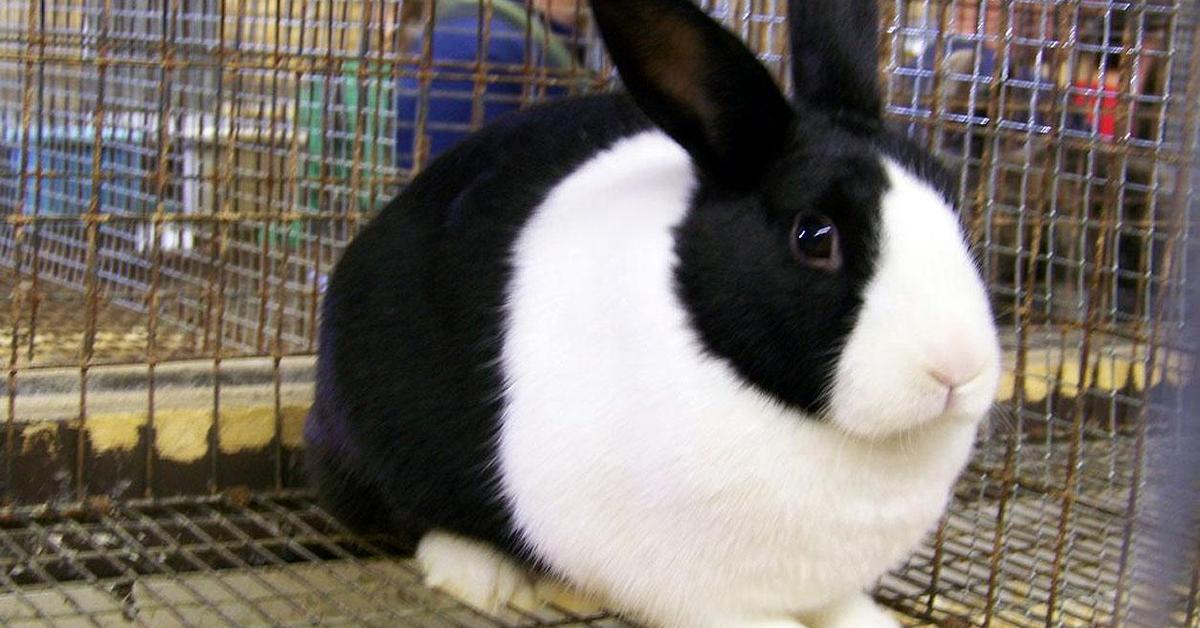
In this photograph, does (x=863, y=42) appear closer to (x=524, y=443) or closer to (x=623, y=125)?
(x=623, y=125)

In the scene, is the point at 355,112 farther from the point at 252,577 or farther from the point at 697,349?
the point at 697,349

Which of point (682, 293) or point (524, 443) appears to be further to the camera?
point (524, 443)

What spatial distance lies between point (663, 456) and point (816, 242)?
191mm

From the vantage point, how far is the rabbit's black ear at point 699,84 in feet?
3.28

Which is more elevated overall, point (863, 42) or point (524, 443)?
point (863, 42)

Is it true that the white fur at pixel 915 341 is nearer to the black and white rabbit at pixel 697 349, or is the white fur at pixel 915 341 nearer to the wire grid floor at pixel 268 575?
the black and white rabbit at pixel 697 349

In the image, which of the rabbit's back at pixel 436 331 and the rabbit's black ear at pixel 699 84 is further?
the rabbit's back at pixel 436 331

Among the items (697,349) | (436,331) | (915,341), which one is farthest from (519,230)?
(915,341)

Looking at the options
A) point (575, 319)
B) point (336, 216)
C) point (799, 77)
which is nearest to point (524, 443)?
point (575, 319)

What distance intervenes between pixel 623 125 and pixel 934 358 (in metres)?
0.44

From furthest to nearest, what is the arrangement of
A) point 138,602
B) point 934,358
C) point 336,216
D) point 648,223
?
1. point 336,216
2. point 138,602
3. point 648,223
4. point 934,358

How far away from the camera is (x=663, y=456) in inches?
41.3

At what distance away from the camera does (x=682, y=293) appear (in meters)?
1.04

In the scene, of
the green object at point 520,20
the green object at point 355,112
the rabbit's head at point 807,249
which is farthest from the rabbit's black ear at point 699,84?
the green object at point 520,20
